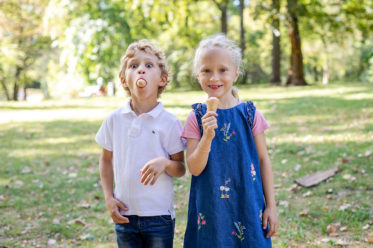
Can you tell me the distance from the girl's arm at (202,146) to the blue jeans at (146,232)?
339 mm

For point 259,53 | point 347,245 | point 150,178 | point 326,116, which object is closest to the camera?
point 150,178

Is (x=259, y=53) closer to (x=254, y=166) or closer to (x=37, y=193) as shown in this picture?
(x=37, y=193)

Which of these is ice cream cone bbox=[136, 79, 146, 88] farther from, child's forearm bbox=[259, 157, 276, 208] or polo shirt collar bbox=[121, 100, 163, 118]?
child's forearm bbox=[259, 157, 276, 208]

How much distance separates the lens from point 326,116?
8.28 meters

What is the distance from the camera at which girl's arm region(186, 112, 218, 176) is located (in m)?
1.82

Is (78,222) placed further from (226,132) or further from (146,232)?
(226,132)

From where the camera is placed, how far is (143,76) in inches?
83.3

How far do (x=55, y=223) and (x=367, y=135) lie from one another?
15.8 ft

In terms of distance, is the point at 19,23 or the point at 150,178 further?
the point at 19,23

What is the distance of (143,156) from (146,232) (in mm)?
395

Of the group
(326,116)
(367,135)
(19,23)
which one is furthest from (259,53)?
(367,135)

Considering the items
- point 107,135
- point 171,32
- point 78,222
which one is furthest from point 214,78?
point 171,32

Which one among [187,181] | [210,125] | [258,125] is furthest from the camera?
[187,181]

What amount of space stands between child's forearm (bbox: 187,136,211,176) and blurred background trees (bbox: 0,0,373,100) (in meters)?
0.62
